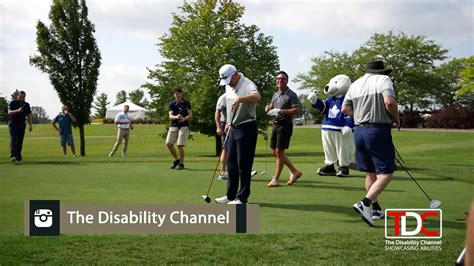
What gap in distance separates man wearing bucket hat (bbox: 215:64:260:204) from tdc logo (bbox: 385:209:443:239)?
2.02 meters

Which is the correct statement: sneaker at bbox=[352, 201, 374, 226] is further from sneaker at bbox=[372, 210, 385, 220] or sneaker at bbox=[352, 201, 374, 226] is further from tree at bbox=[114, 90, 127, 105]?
tree at bbox=[114, 90, 127, 105]

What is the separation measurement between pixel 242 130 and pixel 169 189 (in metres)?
1.80

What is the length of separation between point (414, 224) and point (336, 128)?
5.81 m

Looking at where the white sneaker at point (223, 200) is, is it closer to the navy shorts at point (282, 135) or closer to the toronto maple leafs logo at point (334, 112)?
the navy shorts at point (282, 135)

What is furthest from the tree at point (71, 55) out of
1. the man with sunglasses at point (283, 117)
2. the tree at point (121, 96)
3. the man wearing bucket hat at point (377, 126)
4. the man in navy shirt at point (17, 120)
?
the tree at point (121, 96)

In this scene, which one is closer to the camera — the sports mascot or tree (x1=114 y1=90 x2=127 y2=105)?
the sports mascot

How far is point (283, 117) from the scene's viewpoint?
379 inches

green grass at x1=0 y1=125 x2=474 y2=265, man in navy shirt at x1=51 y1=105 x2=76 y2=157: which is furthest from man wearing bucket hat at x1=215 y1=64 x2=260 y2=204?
man in navy shirt at x1=51 y1=105 x2=76 y2=157

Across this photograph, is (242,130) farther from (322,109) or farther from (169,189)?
(322,109)

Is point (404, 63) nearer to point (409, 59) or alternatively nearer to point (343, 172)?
point (409, 59)

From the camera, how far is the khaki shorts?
13.0 m

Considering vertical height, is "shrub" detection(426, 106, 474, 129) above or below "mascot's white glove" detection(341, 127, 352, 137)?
above

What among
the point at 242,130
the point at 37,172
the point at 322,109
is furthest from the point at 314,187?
the point at 37,172

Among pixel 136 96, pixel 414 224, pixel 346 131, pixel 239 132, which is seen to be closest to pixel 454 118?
pixel 346 131
